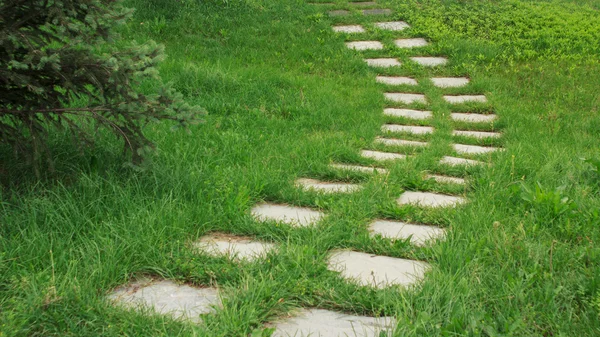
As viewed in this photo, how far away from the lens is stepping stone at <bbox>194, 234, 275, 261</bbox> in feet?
9.14

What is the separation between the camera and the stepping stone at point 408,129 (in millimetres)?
5396

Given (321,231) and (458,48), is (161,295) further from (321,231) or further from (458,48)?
(458,48)

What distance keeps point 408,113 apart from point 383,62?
6.62 ft

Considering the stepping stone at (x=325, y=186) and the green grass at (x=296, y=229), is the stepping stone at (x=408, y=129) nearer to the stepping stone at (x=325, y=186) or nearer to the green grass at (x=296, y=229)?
the green grass at (x=296, y=229)

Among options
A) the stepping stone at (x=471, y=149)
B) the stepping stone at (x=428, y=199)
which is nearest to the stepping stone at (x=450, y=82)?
the stepping stone at (x=471, y=149)

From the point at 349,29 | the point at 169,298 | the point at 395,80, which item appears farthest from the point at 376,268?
the point at 349,29

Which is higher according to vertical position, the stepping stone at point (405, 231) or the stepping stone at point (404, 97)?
the stepping stone at point (405, 231)

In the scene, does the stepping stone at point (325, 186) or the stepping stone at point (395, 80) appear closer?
the stepping stone at point (325, 186)

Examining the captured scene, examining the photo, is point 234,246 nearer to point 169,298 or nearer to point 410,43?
point 169,298

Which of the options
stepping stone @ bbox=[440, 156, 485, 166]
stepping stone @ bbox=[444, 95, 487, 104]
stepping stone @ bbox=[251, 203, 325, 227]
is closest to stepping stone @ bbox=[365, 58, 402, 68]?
stepping stone @ bbox=[444, 95, 487, 104]

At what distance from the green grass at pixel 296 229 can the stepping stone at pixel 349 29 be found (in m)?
2.86

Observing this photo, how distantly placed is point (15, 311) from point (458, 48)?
7199 mm

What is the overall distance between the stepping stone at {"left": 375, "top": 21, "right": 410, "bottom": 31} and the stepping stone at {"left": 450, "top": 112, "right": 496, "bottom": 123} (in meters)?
3.47

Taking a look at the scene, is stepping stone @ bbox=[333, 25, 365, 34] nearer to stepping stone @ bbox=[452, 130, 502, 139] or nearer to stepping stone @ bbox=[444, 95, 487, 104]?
stepping stone @ bbox=[444, 95, 487, 104]
